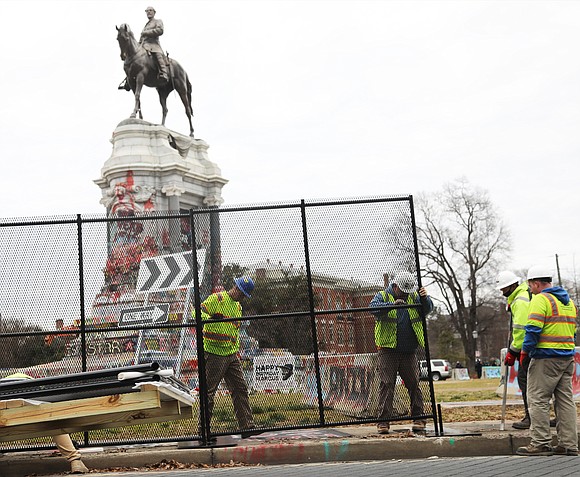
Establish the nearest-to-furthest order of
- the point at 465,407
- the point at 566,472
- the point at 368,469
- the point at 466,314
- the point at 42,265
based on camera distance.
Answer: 1. the point at 566,472
2. the point at 368,469
3. the point at 42,265
4. the point at 465,407
5. the point at 466,314

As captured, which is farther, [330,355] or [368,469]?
[330,355]

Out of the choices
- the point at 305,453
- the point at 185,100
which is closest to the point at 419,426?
the point at 305,453

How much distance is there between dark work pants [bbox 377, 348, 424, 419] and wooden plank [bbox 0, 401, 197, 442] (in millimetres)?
3085

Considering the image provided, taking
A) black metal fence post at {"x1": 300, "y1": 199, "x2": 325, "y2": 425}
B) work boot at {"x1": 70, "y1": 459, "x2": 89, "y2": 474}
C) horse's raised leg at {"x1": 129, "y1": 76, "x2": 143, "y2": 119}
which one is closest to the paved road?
work boot at {"x1": 70, "y1": 459, "x2": 89, "y2": 474}

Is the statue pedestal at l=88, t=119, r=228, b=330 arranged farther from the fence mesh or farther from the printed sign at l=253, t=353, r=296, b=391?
the printed sign at l=253, t=353, r=296, b=391

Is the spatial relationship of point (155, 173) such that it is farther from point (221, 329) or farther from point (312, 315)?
point (312, 315)

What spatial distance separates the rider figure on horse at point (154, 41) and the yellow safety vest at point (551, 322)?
2302 cm

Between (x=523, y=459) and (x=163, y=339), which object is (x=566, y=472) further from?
(x=163, y=339)

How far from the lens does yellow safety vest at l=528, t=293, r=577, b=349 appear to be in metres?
8.40

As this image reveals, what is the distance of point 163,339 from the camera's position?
9.43 m

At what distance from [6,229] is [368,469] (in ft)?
15.5

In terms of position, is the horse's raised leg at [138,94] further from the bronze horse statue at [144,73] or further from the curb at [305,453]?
the curb at [305,453]

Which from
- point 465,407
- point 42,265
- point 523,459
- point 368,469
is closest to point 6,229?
point 42,265

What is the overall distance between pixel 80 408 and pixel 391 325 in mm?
4227
